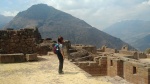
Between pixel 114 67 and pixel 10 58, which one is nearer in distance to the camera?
pixel 10 58

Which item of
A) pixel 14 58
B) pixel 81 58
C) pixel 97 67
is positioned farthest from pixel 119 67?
pixel 14 58

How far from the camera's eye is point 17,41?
2497 centimetres

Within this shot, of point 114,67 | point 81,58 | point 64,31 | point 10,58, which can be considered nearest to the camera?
point 10,58

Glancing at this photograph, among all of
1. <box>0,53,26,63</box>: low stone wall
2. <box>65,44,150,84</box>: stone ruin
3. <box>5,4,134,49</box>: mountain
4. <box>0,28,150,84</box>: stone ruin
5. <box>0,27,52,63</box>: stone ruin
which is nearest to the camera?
<box>65,44,150,84</box>: stone ruin

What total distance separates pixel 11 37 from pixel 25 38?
126 centimetres

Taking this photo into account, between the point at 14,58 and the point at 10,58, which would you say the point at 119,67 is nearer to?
the point at 14,58

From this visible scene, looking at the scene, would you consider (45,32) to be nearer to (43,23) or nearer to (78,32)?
(78,32)

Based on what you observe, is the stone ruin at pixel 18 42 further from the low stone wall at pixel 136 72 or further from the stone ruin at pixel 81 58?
the low stone wall at pixel 136 72

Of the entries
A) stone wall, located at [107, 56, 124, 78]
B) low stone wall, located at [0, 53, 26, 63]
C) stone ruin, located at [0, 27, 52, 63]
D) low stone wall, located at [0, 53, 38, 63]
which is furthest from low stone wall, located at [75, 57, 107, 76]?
stone ruin, located at [0, 27, 52, 63]

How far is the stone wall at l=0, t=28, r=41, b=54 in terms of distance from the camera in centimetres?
2453

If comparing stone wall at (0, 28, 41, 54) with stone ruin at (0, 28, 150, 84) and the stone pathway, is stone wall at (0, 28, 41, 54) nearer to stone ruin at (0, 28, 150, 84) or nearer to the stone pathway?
stone ruin at (0, 28, 150, 84)

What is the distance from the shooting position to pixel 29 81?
38.4ft

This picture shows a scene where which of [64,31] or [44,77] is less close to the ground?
[64,31]

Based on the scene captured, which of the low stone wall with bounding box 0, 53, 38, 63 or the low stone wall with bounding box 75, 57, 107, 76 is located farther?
the low stone wall with bounding box 75, 57, 107, 76
